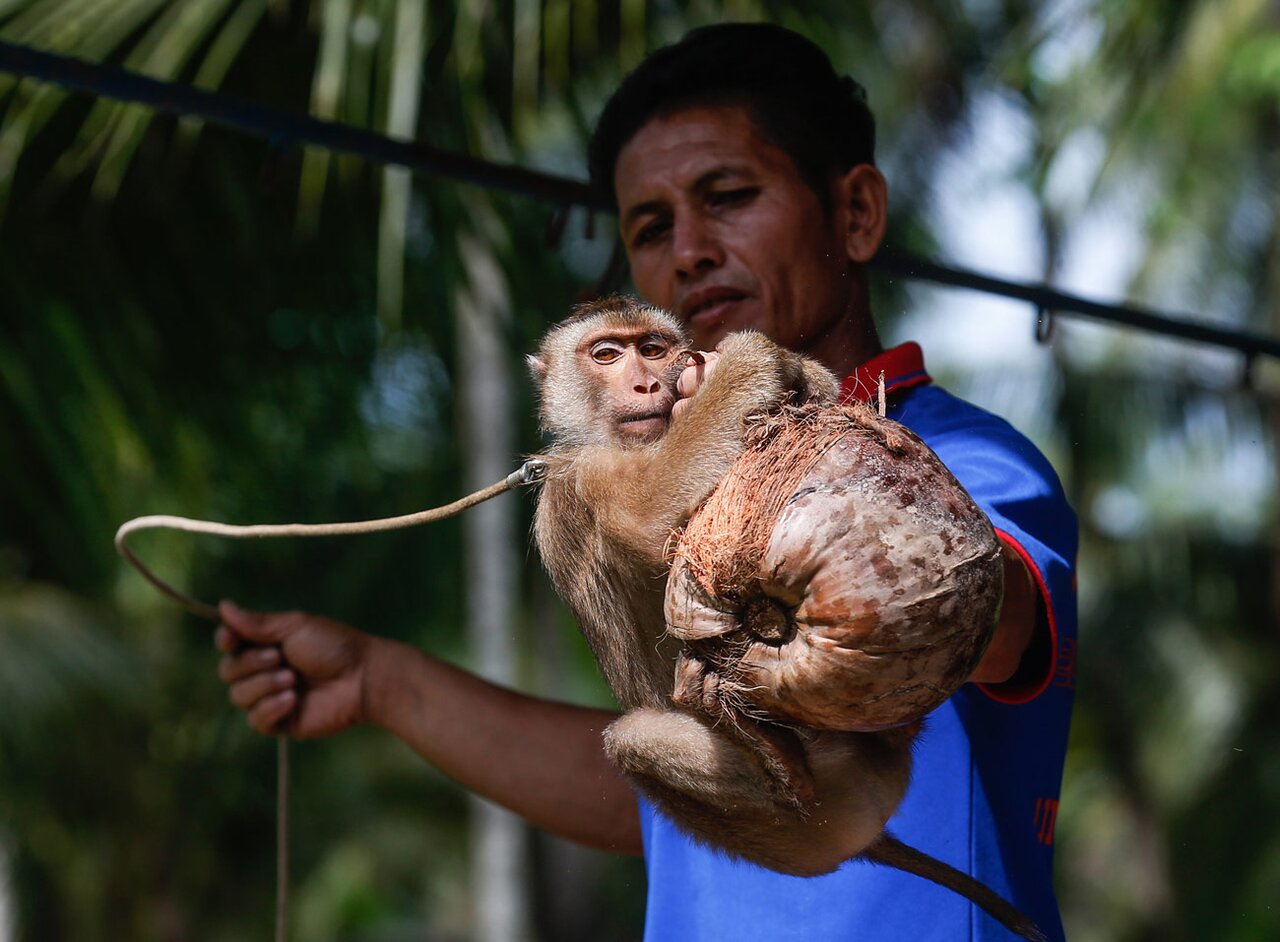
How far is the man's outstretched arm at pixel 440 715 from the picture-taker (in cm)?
259

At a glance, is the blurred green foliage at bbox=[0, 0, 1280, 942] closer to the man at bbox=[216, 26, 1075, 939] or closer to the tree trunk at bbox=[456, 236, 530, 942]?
the tree trunk at bbox=[456, 236, 530, 942]

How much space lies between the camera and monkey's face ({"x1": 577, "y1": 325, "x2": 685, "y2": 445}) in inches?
74.7

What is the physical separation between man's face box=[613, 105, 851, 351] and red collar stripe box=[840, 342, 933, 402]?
127 millimetres

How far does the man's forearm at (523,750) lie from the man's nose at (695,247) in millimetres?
915

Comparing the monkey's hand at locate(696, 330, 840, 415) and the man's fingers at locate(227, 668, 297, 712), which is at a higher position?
the man's fingers at locate(227, 668, 297, 712)

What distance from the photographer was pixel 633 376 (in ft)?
6.43

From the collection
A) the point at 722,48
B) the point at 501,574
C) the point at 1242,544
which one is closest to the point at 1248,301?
the point at 1242,544

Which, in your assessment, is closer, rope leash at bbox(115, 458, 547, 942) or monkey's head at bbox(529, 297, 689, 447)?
rope leash at bbox(115, 458, 547, 942)

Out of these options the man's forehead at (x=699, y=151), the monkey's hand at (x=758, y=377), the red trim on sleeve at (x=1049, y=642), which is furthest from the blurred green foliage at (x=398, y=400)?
the red trim on sleeve at (x=1049, y=642)

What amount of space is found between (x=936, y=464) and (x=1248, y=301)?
9773 mm

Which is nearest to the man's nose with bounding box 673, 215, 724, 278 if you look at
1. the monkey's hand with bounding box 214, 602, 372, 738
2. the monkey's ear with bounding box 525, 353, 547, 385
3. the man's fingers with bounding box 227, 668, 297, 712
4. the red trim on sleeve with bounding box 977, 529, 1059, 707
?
the monkey's ear with bounding box 525, 353, 547, 385

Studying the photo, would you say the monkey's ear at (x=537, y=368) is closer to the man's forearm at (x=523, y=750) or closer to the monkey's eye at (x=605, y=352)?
the monkey's eye at (x=605, y=352)

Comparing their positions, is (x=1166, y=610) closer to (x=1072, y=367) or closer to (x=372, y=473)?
(x=1072, y=367)

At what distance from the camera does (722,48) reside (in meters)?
2.20
